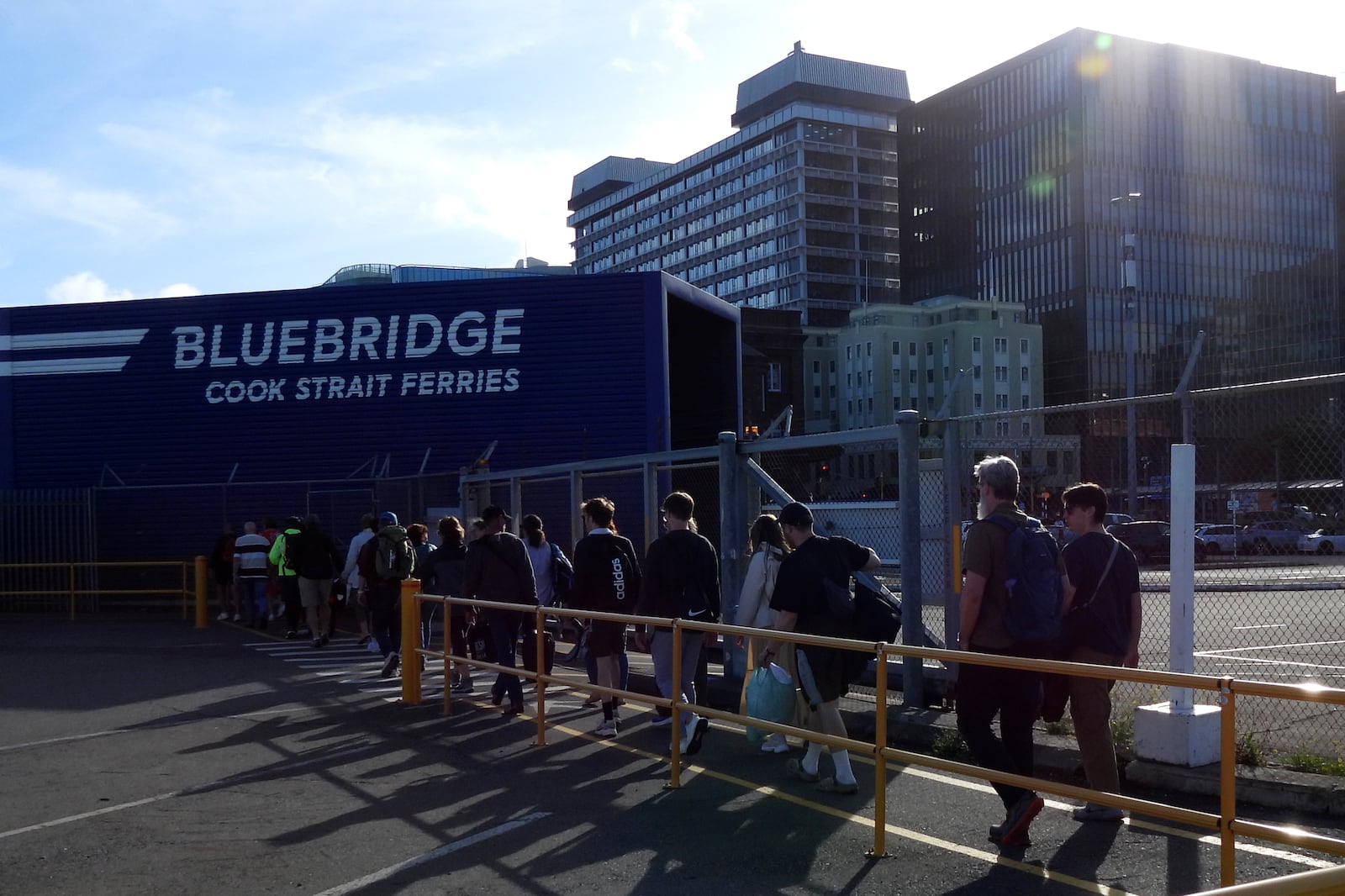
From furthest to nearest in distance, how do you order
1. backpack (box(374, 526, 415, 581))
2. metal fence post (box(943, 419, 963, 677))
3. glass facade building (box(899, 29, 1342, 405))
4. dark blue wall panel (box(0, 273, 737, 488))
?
glass facade building (box(899, 29, 1342, 405)) → dark blue wall panel (box(0, 273, 737, 488)) → backpack (box(374, 526, 415, 581)) → metal fence post (box(943, 419, 963, 677))

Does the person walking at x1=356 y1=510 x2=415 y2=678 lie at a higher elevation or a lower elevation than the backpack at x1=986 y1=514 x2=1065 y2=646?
lower

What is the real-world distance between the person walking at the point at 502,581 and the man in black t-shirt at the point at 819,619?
11.7 feet

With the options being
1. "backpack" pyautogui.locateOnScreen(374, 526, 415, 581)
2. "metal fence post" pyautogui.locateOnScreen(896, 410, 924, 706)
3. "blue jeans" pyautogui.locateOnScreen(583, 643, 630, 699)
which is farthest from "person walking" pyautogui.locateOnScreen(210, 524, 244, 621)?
"metal fence post" pyautogui.locateOnScreen(896, 410, 924, 706)

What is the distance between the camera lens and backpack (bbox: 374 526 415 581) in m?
13.5

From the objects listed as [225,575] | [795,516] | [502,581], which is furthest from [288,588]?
[795,516]

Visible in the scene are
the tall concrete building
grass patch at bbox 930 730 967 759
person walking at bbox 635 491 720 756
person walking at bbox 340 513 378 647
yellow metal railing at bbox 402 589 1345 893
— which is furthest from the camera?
the tall concrete building

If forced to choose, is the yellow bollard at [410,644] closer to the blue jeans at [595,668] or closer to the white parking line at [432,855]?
the blue jeans at [595,668]

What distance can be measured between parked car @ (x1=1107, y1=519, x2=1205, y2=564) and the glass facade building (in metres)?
85.1

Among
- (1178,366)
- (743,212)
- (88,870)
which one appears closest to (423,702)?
(88,870)

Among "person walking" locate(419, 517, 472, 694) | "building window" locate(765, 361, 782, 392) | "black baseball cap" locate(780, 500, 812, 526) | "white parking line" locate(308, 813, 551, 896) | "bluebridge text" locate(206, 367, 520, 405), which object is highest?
"building window" locate(765, 361, 782, 392)

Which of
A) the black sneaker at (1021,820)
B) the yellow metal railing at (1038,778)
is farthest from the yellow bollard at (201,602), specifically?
the black sneaker at (1021,820)

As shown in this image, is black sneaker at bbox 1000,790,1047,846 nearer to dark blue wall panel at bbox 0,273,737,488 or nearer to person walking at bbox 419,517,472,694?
person walking at bbox 419,517,472,694

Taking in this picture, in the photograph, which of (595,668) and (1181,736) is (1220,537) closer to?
(1181,736)

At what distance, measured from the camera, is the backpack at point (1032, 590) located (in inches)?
245
